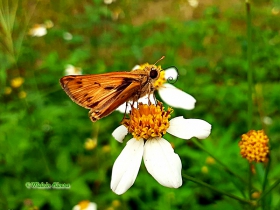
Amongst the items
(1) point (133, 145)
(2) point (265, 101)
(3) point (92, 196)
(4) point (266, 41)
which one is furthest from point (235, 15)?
(1) point (133, 145)

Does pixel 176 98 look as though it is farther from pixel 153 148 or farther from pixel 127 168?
pixel 127 168

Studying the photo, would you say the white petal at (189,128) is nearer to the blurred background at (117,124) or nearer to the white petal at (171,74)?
the blurred background at (117,124)

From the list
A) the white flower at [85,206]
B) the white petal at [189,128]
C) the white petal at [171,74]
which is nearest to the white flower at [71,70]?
the white flower at [85,206]

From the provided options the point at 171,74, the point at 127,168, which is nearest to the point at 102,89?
the point at 127,168

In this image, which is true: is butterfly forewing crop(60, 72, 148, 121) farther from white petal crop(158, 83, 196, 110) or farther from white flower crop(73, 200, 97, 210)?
white flower crop(73, 200, 97, 210)

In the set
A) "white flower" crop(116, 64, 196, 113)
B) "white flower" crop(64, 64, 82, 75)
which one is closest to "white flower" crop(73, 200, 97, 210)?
"white flower" crop(116, 64, 196, 113)

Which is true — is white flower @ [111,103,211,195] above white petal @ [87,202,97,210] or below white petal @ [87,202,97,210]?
above

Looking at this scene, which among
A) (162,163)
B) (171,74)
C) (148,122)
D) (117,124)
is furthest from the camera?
(117,124)

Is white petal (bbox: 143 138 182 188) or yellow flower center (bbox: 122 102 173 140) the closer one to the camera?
white petal (bbox: 143 138 182 188)
